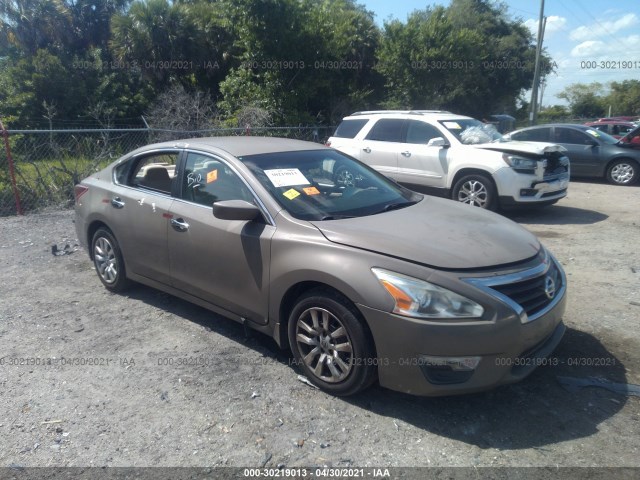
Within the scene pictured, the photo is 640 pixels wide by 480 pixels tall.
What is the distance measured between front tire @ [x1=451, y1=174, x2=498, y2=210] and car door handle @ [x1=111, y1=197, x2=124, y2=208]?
5851 mm

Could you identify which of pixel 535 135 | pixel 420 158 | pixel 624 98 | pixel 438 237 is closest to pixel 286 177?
pixel 438 237

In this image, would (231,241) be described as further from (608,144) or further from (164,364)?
(608,144)

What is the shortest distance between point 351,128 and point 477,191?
3008 millimetres

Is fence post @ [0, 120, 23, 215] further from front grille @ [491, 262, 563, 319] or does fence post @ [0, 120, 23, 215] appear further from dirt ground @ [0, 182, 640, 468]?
front grille @ [491, 262, 563, 319]

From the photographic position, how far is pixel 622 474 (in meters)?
3.09

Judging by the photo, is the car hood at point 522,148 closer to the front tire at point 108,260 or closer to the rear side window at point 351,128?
the rear side window at point 351,128

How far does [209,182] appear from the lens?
480 centimetres

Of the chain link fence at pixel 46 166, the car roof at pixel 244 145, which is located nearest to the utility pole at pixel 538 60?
the chain link fence at pixel 46 166

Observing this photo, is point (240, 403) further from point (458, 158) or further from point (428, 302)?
point (458, 158)

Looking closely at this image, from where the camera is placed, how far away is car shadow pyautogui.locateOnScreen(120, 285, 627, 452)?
3451 millimetres

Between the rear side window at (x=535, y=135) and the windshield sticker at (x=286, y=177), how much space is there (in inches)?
438

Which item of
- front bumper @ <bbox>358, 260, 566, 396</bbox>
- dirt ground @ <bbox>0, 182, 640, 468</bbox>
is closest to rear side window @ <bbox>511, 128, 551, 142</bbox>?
dirt ground @ <bbox>0, 182, 640, 468</bbox>

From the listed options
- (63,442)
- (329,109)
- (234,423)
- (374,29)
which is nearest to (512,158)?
(234,423)

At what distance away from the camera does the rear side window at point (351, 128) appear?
11.1 meters
